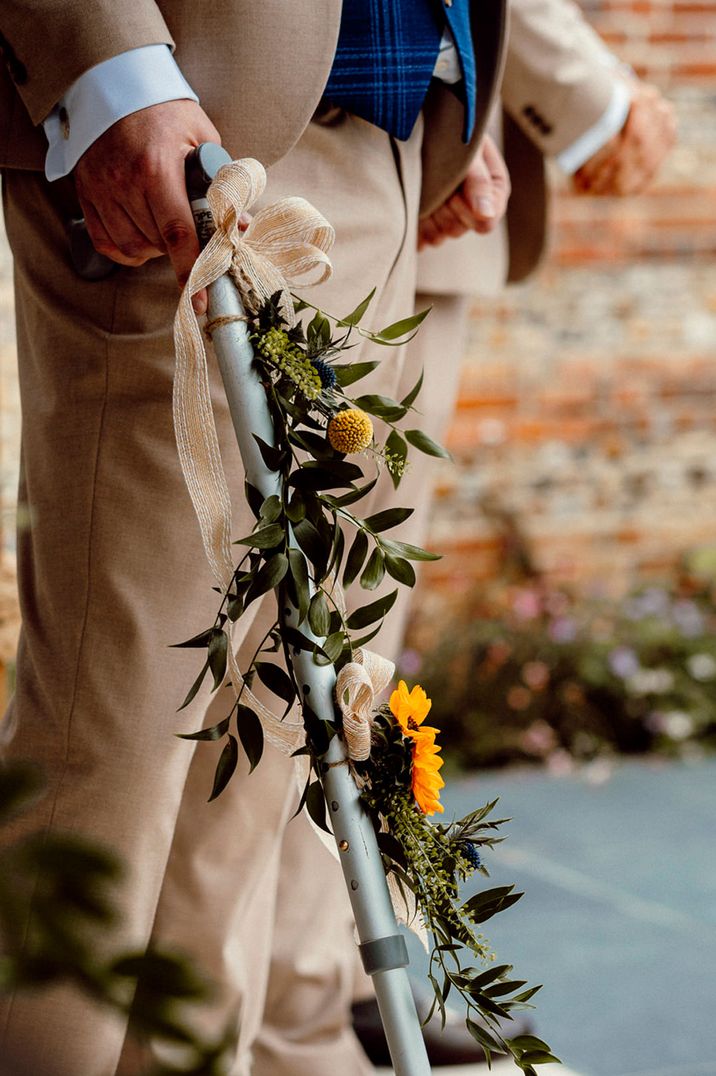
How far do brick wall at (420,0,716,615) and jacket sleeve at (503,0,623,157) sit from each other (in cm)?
239

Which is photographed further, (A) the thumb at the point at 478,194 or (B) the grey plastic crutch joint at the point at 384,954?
(A) the thumb at the point at 478,194

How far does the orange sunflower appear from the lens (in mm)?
795

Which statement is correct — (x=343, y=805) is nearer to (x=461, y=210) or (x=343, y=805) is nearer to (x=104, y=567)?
(x=104, y=567)

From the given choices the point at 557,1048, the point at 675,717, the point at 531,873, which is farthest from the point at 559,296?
the point at 557,1048

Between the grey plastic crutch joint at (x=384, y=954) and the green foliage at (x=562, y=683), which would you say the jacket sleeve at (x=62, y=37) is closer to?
the grey plastic crutch joint at (x=384, y=954)

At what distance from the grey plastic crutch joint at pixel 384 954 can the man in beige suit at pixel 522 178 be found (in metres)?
0.84

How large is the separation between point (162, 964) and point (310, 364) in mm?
583

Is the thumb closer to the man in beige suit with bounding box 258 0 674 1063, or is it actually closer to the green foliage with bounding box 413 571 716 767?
the man in beige suit with bounding box 258 0 674 1063

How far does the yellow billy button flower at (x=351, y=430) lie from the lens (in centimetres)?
79

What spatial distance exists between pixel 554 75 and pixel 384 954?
142cm

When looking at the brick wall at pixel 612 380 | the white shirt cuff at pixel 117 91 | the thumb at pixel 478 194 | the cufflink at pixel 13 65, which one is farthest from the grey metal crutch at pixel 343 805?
the brick wall at pixel 612 380

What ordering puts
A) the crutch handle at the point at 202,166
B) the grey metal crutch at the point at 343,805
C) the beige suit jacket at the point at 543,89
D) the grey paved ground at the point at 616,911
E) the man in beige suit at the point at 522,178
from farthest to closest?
the grey paved ground at the point at 616,911
the beige suit jacket at the point at 543,89
the man in beige suit at the point at 522,178
the crutch handle at the point at 202,166
the grey metal crutch at the point at 343,805

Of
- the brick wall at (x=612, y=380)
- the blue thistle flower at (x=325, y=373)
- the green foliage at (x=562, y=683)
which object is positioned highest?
the blue thistle flower at (x=325, y=373)

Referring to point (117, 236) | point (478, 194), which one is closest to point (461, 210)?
point (478, 194)
